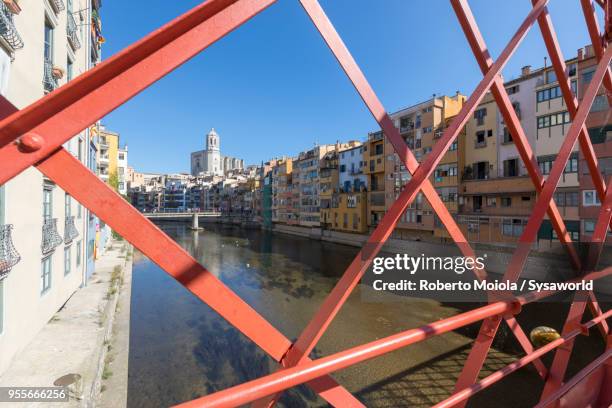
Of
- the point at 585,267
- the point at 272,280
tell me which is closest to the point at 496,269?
the point at 272,280

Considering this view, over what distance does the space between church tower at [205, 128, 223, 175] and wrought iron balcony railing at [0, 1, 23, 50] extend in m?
128

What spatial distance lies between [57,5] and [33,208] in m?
6.34

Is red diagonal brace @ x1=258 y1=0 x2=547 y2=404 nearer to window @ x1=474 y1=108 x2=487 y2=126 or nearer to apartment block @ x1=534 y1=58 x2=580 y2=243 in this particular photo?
apartment block @ x1=534 y1=58 x2=580 y2=243

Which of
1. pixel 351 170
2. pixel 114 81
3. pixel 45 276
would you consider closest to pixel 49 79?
pixel 45 276

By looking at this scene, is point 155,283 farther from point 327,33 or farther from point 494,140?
point 494,140

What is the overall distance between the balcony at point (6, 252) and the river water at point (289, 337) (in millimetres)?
4471

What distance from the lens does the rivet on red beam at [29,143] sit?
0.88m

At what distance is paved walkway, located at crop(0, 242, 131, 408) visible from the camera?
6.36 m

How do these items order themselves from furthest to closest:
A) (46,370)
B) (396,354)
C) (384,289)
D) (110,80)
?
1. (384,289)
2. (396,354)
3. (46,370)
4. (110,80)

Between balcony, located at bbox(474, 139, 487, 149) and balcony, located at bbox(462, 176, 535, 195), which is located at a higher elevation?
balcony, located at bbox(474, 139, 487, 149)

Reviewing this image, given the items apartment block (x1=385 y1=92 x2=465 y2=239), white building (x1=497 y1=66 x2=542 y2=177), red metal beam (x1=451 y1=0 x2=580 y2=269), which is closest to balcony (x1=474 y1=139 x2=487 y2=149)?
white building (x1=497 y1=66 x2=542 y2=177)

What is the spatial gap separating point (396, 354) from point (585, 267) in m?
8.39

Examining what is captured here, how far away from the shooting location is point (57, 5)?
9.36 meters

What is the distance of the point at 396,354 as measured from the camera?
34.3 feet
